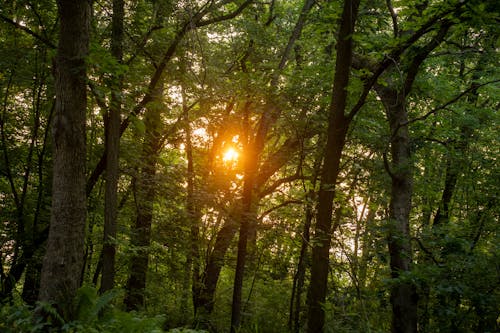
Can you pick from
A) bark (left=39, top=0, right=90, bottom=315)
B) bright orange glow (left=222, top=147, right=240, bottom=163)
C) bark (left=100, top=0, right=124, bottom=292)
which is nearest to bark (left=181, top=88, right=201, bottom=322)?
bright orange glow (left=222, top=147, right=240, bottom=163)

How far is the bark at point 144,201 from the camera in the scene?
29.0ft

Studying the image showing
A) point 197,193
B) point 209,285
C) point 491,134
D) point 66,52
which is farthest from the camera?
point 209,285

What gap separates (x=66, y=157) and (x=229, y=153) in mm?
7005

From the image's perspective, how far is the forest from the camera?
497 cm

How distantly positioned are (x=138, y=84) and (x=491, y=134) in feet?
28.5

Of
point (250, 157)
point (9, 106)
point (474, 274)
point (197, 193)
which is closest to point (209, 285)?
point (197, 193)

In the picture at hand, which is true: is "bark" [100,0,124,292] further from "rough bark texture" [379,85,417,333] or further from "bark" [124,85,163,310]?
"rough bark texture" [379,85,417,333]

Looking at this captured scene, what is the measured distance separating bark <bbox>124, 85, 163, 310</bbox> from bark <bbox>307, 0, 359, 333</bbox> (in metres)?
4.36

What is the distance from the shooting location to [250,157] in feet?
28.1

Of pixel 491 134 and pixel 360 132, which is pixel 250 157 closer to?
pixel 360 132

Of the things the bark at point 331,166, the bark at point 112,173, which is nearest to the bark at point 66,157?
the bark at point 112,173

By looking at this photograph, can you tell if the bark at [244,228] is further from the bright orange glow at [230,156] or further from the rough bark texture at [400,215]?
the bright orange glow at [230,156]

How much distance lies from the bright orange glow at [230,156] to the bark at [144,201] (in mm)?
1936

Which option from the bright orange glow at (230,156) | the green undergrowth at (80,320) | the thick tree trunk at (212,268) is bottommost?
the green undergrowth at (80,320)
